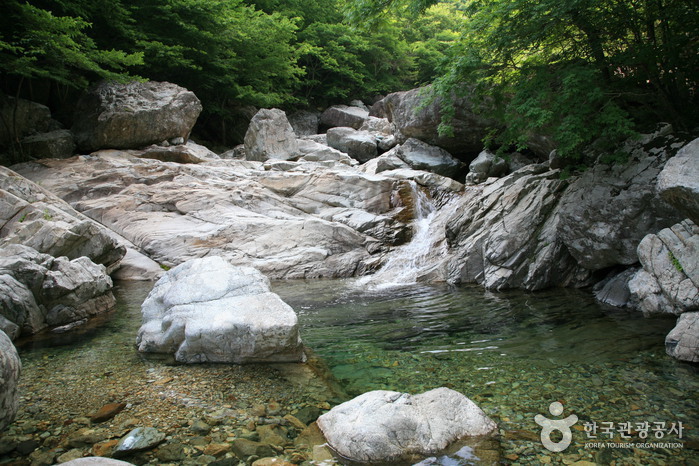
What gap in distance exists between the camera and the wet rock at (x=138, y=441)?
342cm

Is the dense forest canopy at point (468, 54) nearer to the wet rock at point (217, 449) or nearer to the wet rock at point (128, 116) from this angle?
the wet rock at point (128, 116)

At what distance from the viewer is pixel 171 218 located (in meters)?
15.0

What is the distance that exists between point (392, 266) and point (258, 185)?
6981mm

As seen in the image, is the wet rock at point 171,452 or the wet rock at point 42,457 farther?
the wet rock at point 171,452

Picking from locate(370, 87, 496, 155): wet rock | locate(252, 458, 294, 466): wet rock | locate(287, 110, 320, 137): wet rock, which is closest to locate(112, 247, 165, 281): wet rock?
locate(252, 458, 294, 466): wet rock

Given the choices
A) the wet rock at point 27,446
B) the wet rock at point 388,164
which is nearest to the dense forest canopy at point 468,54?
the wet rock at point 388,164

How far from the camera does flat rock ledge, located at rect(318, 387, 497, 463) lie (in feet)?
11.0

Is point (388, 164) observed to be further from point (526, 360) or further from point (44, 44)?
point (526, 360)

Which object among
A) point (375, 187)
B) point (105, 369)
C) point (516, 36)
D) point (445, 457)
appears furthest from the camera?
point (375, 187)

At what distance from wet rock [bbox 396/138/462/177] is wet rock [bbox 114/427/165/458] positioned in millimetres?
18287

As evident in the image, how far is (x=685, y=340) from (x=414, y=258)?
28.6 feet

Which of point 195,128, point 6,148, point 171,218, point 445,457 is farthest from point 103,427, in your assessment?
point 195,128

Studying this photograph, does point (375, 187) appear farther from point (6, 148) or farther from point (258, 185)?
point (6, 148)

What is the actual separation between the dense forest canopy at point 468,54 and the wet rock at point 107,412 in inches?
294
